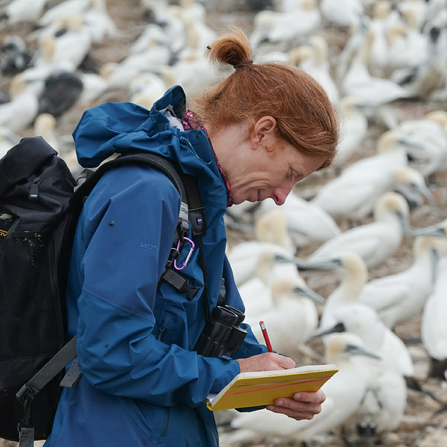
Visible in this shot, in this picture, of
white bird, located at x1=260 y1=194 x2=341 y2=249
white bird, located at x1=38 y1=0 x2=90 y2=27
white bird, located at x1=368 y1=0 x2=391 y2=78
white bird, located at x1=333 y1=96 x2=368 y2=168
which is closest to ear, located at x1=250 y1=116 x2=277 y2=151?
white bird, located at x1=260 y1=194 x2=341 y2=249

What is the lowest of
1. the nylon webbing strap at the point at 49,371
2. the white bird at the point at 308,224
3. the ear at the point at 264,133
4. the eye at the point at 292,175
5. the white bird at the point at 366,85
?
the white bird at the point at 366,85

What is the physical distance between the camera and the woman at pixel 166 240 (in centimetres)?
148

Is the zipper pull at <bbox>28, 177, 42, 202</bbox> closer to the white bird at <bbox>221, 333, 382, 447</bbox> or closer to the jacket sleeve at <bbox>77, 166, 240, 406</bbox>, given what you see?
the jacket sleeve at <bbox>77, 166, 240, 406</bbox>

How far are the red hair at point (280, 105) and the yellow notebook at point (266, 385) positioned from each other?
1.55ft

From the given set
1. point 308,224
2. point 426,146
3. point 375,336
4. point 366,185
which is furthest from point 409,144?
point 375,336

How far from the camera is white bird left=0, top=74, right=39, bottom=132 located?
10.3 metres

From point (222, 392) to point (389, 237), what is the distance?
561 centimetres

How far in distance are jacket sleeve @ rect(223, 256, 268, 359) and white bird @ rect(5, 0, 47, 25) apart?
13971 mm

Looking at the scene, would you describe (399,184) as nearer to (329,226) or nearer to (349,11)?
(329,226)

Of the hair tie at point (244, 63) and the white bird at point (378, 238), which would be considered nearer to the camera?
the hair tie at point (244, 63)

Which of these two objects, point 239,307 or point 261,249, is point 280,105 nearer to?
point 239,307

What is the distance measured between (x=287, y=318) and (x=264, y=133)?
3.60 m

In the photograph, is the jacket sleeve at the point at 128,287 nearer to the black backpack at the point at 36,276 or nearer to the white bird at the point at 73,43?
the black backpack at the point at 36,276

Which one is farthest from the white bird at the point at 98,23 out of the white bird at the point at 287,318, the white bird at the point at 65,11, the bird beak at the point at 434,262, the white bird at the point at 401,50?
the white bird at the point at 287,318
